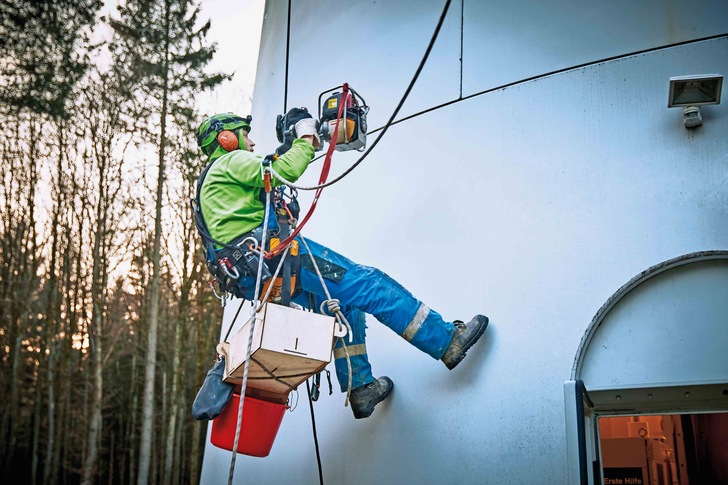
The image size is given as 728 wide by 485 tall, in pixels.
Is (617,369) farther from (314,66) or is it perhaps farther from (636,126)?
(314,66)

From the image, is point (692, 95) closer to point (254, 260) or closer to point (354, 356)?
point (354, 356)

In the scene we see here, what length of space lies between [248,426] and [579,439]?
1592 mm

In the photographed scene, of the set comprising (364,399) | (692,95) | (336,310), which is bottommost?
(364,399)

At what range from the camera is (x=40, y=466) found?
830 inches

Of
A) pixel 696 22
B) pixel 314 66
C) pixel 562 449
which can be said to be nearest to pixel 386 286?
pixel 562 449

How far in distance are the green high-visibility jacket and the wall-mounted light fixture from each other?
185 centimetres

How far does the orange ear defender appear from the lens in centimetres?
401

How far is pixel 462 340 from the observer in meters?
3.81

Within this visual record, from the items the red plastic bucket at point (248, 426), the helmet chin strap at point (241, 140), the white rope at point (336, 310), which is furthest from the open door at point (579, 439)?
the helmet chin strap at point (241, 140)

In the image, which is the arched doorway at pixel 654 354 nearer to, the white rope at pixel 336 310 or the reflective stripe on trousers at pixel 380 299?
the reflective stripe on trousers at pixel 380 299

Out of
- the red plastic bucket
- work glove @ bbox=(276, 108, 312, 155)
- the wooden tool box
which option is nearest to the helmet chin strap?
work glove @ bbox=(276, 108, 312, 155)

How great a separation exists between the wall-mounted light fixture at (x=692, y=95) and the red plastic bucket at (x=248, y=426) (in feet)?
8.34

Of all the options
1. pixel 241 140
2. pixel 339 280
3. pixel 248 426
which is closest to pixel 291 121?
pixel 241 140

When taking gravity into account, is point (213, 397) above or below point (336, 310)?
below
